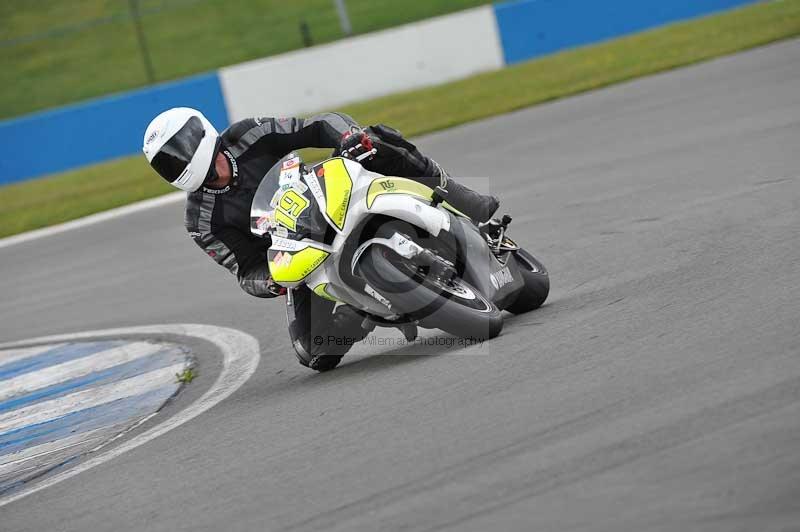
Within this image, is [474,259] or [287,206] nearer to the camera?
[287,206]

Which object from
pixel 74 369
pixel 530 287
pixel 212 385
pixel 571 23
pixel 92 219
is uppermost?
pixel 530 287

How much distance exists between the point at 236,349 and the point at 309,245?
7.05 ft

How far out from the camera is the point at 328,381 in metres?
6.46

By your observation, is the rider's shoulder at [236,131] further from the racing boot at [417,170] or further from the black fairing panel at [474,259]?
the black fairing panel at [474,259]

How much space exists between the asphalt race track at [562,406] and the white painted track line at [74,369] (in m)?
0.65

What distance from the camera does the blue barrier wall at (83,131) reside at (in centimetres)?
2148

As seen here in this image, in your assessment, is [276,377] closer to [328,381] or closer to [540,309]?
[328,381]

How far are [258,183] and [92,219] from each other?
983cm

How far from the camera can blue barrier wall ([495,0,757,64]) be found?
850 inches

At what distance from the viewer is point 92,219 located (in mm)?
16062

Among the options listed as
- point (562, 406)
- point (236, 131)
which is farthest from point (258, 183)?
point (562, 406)

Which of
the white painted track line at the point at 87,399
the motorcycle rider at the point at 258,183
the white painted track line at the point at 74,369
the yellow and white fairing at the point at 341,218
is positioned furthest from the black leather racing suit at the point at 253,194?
the white painted track line at the point at 74,369

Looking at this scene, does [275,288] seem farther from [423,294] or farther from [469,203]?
[469,203]

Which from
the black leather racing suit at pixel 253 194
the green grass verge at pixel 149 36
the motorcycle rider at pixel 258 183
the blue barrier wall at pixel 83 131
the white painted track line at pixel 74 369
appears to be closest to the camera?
the motorcycle rider at pixel 258 183
